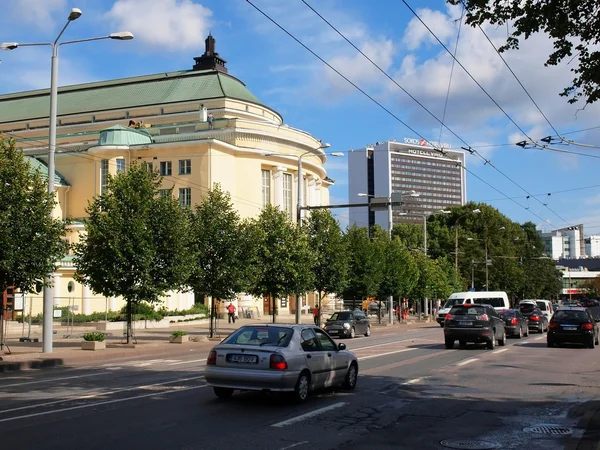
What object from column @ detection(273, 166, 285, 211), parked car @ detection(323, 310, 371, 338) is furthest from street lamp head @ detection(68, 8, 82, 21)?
column @ detection(273, 166, 285, 211)

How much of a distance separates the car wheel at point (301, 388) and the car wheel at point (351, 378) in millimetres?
1756

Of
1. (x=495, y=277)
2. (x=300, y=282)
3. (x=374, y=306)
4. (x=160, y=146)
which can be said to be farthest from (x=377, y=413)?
(x=495, y=277)

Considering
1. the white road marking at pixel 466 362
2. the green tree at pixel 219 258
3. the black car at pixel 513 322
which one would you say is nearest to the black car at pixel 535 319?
the black car at pixel 513 322

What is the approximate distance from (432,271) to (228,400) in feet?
184

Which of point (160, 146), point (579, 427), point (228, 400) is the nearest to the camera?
point (579, 427)

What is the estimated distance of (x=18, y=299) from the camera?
111 feet

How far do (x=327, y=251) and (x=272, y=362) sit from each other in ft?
105

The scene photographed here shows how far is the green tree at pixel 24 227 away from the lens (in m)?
20.9

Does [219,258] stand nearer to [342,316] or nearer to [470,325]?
[342,316]

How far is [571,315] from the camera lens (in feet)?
87.6

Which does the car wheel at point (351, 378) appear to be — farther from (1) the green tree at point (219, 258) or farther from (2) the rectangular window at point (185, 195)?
(2) the rectangular window at point (185, 195)

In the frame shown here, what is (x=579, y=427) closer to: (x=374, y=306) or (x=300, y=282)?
(x=300, y=282)

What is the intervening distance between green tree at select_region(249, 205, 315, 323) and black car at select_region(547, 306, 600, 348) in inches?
593

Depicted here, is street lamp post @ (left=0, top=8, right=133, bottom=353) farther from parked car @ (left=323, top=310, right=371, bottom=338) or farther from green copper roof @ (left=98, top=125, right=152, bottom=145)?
green copper roof @ (left=98, top=125, right=152, bottom=145)
